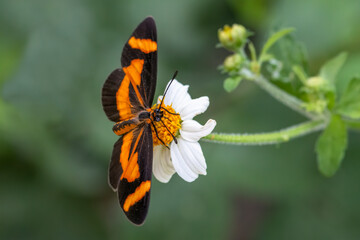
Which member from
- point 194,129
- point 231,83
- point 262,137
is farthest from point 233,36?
point 194,129

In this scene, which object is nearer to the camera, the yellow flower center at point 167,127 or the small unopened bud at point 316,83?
the yellow flower center at point 167,127

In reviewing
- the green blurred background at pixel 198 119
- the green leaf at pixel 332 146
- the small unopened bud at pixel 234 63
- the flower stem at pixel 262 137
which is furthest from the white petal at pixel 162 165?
the green blurred background at pixel 198 119

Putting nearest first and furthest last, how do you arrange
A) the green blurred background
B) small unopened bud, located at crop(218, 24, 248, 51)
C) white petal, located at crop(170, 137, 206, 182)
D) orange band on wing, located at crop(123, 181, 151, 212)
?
orange band on wing, located at crop(123, 181, 151, 212)
white petal, located at crop(170, 137, 206, 182)
small unopened bud, located at crop(218, 24, 248, 51)
the green blurred background

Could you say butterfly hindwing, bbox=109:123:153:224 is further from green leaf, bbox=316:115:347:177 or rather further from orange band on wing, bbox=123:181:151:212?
green leaf, bbox=316:115:347:177

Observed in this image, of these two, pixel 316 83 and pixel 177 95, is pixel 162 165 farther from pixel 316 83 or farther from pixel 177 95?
pixel 316 83

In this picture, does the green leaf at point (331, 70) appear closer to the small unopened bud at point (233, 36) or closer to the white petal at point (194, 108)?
the small unopened bud at point (233, 36)

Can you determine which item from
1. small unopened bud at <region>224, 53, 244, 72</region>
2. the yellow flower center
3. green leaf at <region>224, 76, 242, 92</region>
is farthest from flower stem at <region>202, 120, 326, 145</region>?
small unopened bud at <region>224, 53, 244, 72</region>
